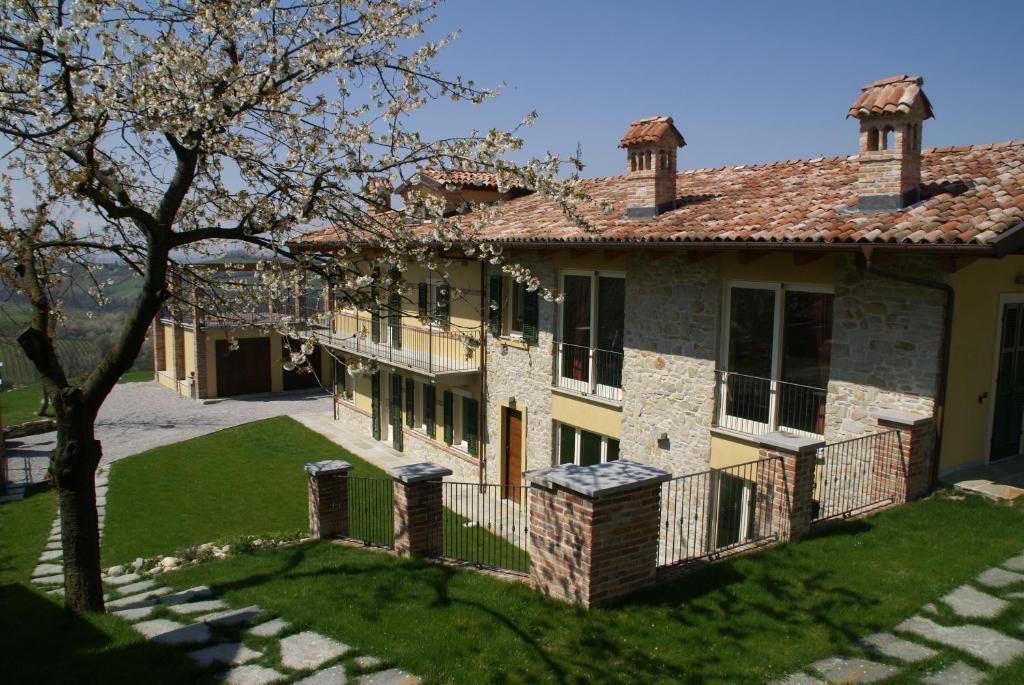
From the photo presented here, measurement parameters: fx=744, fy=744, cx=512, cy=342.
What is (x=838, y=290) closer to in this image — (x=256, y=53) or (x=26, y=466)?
(x=256, y=53)

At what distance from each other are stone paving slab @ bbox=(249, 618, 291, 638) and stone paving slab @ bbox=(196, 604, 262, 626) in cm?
25

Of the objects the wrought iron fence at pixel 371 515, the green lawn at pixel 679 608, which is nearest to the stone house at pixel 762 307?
the green lawn at pixel 679 608

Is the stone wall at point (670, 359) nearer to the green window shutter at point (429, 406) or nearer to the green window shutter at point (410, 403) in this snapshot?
the green window shutter at point (429, 406)

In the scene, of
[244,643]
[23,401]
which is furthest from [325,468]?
[23,401]

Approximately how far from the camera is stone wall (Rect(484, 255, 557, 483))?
14227mm

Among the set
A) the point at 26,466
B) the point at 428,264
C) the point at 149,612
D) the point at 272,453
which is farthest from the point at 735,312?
the point at 26,466

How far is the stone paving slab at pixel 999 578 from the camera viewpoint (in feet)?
21.3

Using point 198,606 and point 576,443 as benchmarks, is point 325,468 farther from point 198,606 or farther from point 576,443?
point 576,443

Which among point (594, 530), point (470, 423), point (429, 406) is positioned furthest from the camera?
point (429, 406)

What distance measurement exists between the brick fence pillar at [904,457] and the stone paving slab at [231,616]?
6984mm

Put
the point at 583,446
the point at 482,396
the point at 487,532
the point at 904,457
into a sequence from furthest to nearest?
the point at 482,396
the point at 583,446
the point at 487,532
the point at 904,457

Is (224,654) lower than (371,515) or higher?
higher

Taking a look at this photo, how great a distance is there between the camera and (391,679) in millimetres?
5453

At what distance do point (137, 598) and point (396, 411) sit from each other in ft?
38.6
